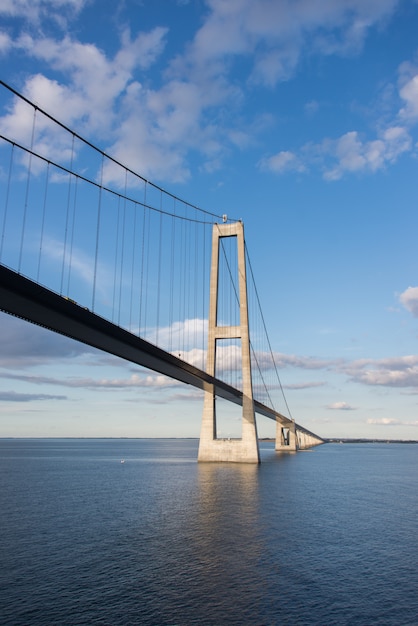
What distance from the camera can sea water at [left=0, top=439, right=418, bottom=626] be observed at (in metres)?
15.5

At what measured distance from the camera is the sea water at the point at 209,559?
50.8ft

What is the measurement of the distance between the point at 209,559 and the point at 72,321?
12722 mm

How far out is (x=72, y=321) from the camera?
25484mm

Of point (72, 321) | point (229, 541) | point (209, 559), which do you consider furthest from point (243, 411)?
point (209, 559)

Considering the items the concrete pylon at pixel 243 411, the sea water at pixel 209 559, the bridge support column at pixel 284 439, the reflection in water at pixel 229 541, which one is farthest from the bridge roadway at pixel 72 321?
the bridge support column at pixel 284 439

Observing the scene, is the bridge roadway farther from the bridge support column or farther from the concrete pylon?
the bridge support column

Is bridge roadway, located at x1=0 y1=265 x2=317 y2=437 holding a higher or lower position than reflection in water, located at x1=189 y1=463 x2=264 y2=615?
higher

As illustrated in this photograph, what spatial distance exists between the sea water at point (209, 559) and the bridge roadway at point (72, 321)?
33.9ft

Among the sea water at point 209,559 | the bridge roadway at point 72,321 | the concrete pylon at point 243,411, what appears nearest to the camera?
the sea water at point 209,559

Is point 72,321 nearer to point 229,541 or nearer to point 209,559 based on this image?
point 209,559

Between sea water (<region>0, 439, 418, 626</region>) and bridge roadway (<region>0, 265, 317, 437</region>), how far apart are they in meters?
10.3

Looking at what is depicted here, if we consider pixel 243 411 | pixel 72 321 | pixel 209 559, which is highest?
pixel 72 321

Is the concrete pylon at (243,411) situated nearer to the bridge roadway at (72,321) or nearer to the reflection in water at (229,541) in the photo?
the reflection in water at (229,541)

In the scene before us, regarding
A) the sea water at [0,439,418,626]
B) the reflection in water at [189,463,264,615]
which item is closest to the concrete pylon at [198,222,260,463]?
the reflection in water at [189,463,264,615]
